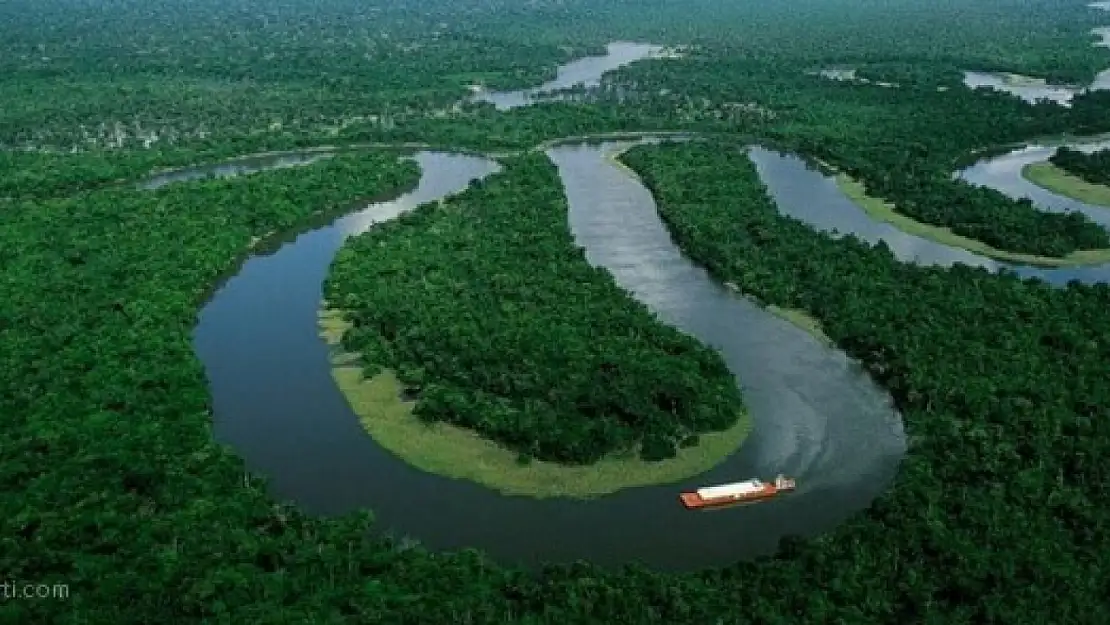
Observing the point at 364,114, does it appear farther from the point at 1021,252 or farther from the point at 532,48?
the point at 1021,252

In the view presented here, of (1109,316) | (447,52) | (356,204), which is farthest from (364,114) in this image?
(1109,316)

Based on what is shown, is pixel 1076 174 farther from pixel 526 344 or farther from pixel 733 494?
pixel 733 494

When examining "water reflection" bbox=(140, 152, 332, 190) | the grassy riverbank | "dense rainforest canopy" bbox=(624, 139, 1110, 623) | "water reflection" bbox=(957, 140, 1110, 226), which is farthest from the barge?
"water reflection" bbox=(140, 152, 332, 190)

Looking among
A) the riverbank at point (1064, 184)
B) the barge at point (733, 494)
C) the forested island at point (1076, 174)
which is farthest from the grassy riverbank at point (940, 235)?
the barge at point (733, 494)

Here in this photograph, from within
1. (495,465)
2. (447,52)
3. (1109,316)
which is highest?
(447,52)

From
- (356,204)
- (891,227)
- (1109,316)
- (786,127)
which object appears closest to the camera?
(1109,316)

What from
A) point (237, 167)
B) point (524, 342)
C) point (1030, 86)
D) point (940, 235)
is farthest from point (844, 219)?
point (1030, 86)

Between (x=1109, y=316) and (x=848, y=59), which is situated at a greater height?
(x=848, y=59)

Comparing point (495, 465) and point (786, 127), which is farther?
point (786, 127)

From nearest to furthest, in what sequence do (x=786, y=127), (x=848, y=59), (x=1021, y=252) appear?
(x=1021, y=252), (x=786, y=127), (x=848, y=59)
